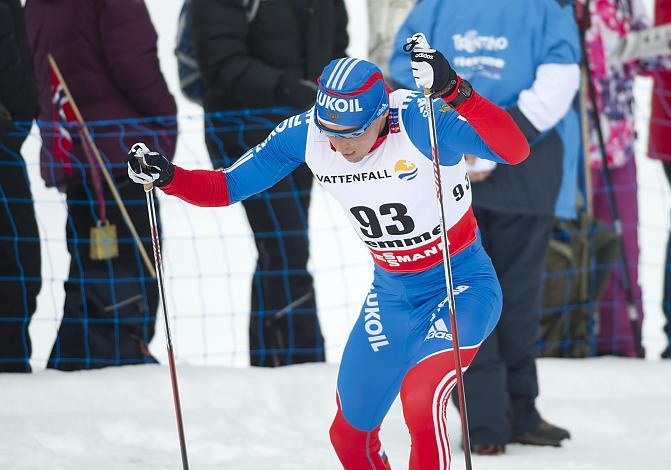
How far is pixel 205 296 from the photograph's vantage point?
8.01 meters

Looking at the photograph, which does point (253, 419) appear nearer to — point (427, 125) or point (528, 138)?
point (528, 138)

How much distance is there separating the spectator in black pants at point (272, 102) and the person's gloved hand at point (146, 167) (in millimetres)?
1733

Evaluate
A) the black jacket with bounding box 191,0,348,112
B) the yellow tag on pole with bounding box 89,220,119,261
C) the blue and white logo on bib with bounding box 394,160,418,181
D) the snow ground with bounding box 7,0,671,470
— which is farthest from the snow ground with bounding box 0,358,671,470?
the blue and white logo on bib with bounding box 394,160,418,181

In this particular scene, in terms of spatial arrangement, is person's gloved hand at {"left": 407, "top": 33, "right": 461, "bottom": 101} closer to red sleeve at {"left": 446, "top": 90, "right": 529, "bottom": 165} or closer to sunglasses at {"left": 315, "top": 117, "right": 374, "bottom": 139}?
red sleeve at {"left": 446, "top": 90, "right": 529, "bottom": 165}

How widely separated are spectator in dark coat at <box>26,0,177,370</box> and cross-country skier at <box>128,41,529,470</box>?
5.42 ft

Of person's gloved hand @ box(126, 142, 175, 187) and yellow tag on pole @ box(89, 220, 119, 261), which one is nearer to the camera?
person's gloved hand @ box(126, 142, 175, 187)

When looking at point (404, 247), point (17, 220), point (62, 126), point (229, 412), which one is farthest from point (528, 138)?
point (17, 220)

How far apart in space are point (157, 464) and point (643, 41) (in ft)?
10.4

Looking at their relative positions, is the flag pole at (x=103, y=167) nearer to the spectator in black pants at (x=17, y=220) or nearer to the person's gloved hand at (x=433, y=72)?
the spectator in black pants at (x=17, y=220)

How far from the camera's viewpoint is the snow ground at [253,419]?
517 cm

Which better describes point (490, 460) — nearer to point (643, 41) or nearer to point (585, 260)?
point (585, 260)

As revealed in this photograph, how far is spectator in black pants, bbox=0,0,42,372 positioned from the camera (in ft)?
17.9

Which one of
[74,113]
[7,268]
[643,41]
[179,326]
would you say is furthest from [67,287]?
[643,41]

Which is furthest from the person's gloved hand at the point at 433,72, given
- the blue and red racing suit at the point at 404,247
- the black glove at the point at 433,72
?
the blue and red racing suit at the point at 404,247
